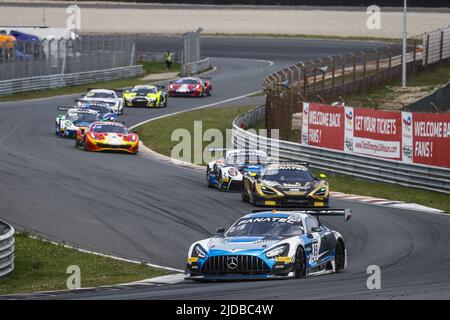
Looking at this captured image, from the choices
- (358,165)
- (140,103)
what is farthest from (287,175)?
(140,103)

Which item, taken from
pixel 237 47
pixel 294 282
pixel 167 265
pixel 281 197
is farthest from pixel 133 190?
pixel 237 47

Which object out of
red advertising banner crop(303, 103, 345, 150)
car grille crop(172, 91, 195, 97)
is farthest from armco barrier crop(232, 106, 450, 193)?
car grille crop(172, 91, 195, 97)

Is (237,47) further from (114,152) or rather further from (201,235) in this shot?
(201,235)

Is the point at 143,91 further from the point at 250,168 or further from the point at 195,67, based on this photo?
the point at 250,168

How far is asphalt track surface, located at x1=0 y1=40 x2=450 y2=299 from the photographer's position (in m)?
14.9

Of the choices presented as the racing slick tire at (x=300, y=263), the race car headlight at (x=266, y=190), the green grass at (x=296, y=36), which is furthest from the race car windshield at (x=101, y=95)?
the green grass at (x=296, y=36)

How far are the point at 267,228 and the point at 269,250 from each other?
1141mm

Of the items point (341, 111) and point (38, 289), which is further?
point (341, 111)

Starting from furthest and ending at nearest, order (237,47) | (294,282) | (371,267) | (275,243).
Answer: (237,47) → (371,267) → (275,243) → (294,282)

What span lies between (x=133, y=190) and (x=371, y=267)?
1156cm

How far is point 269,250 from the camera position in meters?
16.8

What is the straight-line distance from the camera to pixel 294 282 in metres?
15.9

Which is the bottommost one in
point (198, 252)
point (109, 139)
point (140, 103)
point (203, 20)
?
point (140, 103)

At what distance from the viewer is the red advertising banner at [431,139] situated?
30.1m
